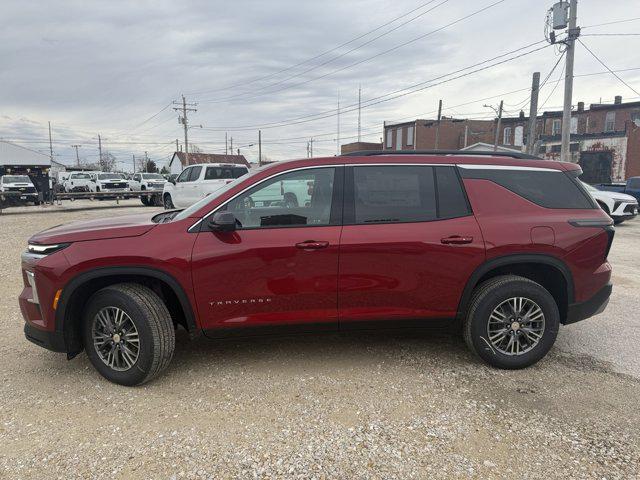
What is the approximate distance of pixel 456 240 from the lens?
3510mm

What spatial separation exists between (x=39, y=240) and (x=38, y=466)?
1706mm

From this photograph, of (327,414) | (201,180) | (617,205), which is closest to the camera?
(327,414)

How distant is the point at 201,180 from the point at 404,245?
40.7ft

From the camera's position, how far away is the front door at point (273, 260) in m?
3.34

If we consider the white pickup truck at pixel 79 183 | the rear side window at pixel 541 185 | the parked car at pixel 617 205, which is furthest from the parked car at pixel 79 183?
the rear side window at pixel 541 185

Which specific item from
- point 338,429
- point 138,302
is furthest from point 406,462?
point 138,302

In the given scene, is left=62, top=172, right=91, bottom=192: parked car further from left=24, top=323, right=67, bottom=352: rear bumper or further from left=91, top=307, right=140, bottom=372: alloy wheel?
left=91, top=307, right=140, bottom=372: alloy wheel

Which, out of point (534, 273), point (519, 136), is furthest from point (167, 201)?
point (519, 136)

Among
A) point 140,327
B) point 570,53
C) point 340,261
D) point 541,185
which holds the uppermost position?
point 570,53

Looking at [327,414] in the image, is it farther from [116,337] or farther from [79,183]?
[79,183]

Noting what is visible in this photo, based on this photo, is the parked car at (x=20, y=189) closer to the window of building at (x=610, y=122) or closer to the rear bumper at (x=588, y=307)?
the rear bumper at (x=588, y=307)

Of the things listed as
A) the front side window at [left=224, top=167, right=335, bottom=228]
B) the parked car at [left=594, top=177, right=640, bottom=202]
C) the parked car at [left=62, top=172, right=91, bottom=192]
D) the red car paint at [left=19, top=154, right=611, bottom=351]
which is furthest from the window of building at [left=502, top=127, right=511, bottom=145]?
the front side window at [left=224, top=167, right=335, bottom=228]

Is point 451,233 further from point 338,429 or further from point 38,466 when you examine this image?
point 38,466

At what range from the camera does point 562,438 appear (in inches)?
109
